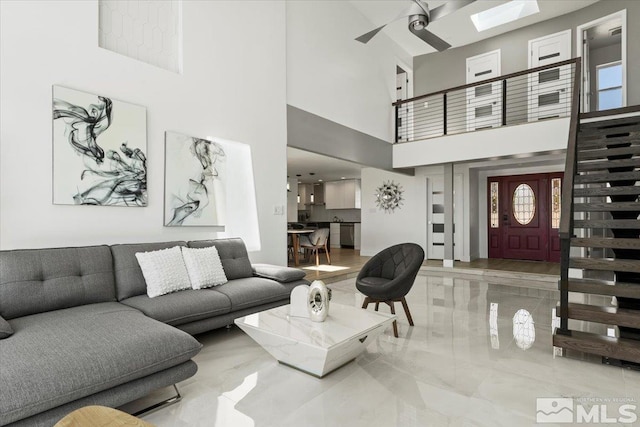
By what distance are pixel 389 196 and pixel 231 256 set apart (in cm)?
615

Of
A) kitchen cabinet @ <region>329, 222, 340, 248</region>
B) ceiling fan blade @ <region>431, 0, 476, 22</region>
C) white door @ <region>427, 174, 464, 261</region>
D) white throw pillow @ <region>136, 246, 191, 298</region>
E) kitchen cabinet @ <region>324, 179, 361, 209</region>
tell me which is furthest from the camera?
kitchen cabinet @ <region>329, 222, 340, 248</region>

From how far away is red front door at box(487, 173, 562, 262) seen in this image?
8.21 m

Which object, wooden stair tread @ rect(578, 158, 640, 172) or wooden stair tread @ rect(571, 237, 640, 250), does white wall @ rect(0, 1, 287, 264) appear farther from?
wooden stair tread @ rect(578, 158, 640, 172)

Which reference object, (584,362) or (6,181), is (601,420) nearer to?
(584,362)

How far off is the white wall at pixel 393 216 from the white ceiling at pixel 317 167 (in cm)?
66

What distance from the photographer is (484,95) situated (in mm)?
8156

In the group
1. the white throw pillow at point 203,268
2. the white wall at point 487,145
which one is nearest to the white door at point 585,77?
the white wall at point 487,145

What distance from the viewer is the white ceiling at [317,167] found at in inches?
289

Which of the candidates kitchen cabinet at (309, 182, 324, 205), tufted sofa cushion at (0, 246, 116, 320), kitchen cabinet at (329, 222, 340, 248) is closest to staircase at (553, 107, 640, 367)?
tufted sofa cushion at (0, 246, 116, 320)

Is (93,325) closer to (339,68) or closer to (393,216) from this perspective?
(339,68)

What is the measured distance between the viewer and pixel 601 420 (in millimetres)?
2049

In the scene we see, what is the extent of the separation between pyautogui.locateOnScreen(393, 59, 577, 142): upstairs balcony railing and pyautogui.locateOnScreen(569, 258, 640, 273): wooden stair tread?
14.4 ft

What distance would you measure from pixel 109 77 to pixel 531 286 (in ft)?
22.0

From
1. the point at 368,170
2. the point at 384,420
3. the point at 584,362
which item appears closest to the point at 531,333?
the point at 584,362
